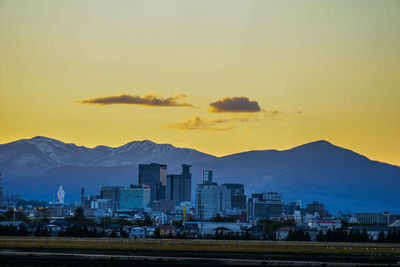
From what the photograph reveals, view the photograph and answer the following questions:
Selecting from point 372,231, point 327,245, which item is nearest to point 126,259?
point 327,245

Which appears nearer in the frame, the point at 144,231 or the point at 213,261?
the point at 213,261

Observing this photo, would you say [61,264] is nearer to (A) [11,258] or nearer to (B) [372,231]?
(A) [11,258]

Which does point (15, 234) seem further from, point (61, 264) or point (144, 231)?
point (61, 264)

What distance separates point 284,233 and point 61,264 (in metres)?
122

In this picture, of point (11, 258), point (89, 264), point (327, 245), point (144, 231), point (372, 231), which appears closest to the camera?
point (89, 264)

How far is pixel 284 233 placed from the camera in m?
190

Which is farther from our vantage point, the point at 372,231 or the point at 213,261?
the point at 372,231

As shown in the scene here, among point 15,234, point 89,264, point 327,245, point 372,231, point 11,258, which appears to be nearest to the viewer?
point 89,264

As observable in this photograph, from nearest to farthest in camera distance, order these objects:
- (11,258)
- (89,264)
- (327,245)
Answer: (89,264) → (11,258) → (327,245)

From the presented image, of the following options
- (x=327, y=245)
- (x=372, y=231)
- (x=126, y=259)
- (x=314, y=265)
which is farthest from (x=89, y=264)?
(x=372, y=231)

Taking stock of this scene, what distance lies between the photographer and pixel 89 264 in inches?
2842

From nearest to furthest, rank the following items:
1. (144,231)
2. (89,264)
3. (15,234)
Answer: (89,264), (15,234), (144,231)

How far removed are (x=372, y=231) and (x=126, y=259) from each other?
4480 inches

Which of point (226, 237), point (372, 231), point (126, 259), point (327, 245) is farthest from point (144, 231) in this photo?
point (126, 259)
